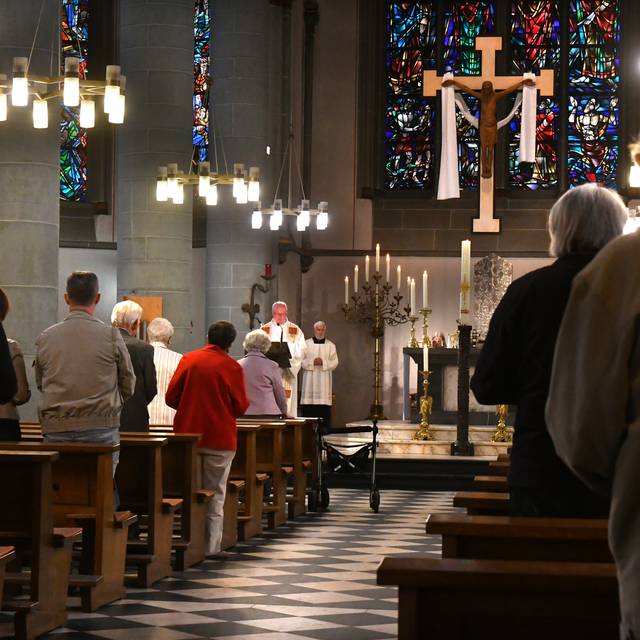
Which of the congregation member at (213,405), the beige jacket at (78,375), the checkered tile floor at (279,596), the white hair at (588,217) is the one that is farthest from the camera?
the congregation member at (213,405)

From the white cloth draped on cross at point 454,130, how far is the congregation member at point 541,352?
12.9 metres

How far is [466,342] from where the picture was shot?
13.8 m

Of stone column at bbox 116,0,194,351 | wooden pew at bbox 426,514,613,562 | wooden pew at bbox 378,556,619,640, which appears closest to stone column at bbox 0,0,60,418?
stone column at bbox 116,0,194,351

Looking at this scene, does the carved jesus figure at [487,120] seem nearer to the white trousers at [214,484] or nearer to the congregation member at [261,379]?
the congregation member at [261,379]

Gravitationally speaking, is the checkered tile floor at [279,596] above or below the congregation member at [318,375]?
below

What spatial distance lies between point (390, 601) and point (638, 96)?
15.7 meters

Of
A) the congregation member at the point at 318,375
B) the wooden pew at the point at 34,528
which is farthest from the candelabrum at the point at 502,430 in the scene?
the wooden pew at the point at 34,528

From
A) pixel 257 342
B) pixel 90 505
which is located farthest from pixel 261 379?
pixel 90 505

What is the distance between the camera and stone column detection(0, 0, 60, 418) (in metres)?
10.3

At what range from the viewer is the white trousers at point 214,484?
27.3 feet

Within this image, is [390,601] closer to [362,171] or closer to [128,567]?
[128,567]

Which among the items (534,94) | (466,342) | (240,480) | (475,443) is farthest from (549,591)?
(534,94)

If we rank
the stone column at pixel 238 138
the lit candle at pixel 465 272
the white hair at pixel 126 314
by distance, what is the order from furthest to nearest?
the stone column at pixel 238 138 < the lit candle at pixel 465 272 < the white hair at pixel 126 314

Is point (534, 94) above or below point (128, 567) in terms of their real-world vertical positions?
above
